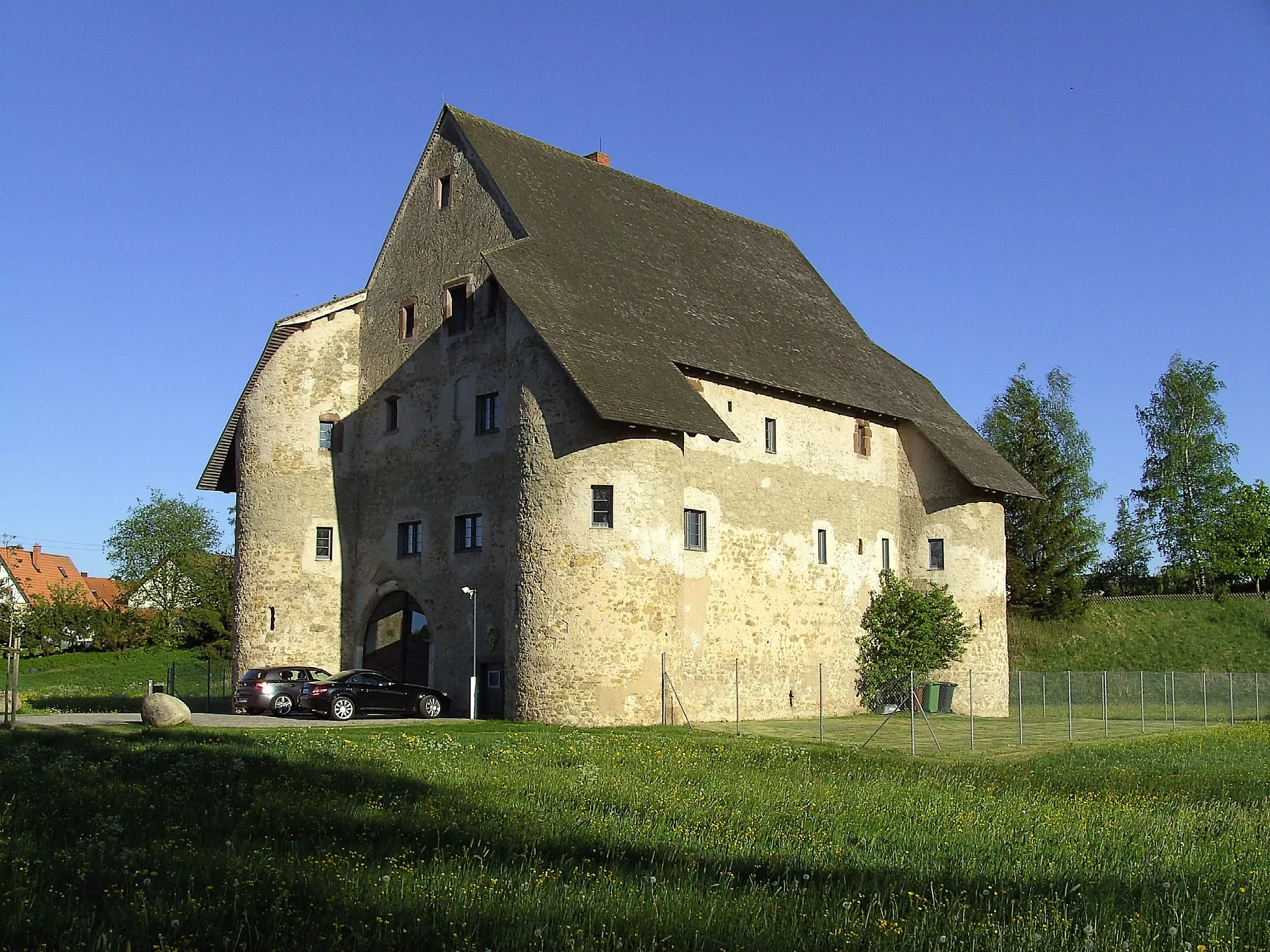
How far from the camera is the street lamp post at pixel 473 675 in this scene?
3256 cm

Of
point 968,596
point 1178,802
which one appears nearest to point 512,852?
point 1178,802

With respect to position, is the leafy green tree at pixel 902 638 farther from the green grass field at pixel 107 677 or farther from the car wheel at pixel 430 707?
the green grass field at pixel 107 677

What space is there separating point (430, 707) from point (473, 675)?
4.66 feet

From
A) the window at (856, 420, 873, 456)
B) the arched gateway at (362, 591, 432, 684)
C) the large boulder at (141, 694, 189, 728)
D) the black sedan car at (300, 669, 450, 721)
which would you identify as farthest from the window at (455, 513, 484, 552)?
the window at (856, 420, 873, 456)

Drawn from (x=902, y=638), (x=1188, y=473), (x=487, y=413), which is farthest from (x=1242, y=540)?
(x=487, y=413)

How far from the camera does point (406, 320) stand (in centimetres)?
3906

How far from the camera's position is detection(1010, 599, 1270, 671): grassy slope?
5628cm

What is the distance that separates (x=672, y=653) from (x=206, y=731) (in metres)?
12.4

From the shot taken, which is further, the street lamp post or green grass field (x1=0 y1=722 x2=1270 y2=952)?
the street lamp post

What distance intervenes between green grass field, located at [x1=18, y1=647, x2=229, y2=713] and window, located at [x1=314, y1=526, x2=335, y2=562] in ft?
20.9

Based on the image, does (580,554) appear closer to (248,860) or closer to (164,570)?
(248,860)

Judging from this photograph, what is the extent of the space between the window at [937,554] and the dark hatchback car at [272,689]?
19.9 m

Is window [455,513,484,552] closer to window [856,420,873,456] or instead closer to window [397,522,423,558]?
window [397,522,423,558]

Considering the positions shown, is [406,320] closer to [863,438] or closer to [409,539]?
[409,539]
